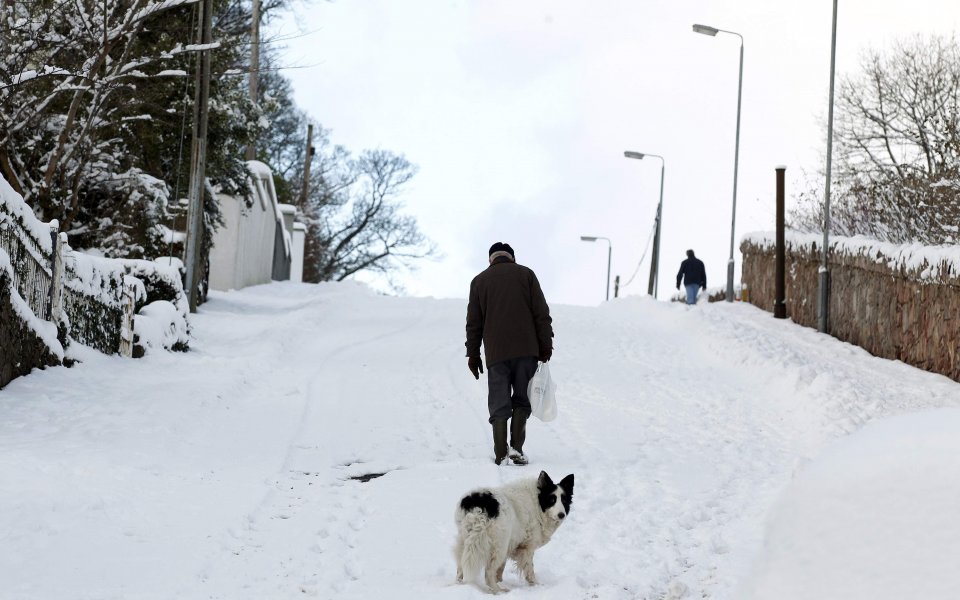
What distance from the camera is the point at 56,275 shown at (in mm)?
13055

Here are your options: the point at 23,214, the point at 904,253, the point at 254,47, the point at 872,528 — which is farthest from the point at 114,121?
the point at 872,528

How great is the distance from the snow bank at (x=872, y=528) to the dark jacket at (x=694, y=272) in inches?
1098

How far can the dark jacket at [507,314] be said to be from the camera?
988cm

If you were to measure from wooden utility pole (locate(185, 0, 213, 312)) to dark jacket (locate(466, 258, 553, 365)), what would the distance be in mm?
12201

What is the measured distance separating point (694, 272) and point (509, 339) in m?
22.1

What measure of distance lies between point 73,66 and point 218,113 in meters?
6.30

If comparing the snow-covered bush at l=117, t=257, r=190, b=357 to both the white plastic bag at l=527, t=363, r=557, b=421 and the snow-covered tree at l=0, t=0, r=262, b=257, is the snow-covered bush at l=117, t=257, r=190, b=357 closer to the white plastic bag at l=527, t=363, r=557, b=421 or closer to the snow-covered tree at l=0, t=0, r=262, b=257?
the snow-covered tree at l=0, t=0, r=262, b=257

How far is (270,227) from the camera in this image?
41.2 metres

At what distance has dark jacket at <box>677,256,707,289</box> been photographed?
31.2 meters

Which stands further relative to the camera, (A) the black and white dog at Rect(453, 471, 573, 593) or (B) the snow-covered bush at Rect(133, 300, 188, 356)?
(B) the snow-covered bush at Rect(133, 300, 188, 356)

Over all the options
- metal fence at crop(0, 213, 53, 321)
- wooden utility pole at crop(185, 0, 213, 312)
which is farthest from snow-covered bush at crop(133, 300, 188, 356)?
wooden utility pole at crop(185, 0, 213, 312)

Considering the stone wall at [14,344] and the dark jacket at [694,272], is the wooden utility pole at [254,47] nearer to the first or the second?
the dark jacket at [694,272]

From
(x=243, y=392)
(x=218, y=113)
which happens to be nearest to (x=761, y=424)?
(x=243, y=392)

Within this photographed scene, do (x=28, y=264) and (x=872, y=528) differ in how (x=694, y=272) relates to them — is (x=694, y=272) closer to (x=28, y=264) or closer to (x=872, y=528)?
(x=28, y=264)
